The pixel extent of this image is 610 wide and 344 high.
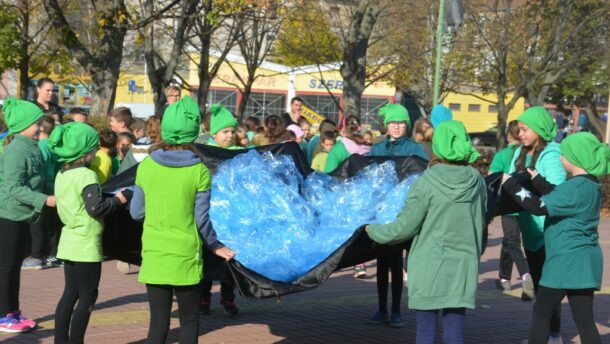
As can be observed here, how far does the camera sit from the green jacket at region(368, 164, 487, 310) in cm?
622

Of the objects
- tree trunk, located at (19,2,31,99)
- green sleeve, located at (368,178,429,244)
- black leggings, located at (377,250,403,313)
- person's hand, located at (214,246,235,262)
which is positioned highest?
tree trunk, located at (19,2,31,99)

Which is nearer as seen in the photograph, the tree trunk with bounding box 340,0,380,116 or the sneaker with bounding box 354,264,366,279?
the sneaker with bounding box 354,264,366,279

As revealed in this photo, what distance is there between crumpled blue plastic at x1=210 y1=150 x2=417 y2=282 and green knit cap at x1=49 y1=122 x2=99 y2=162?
100 cm

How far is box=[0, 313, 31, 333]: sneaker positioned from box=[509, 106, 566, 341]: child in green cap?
164 inches

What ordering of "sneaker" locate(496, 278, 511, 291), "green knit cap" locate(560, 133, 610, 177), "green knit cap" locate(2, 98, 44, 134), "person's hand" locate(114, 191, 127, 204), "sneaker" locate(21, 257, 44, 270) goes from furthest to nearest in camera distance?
"sneaker" locate(21, 257, 44, 270), "sneaker" locate(496, 278, 511, 291), "green knit cap" locate(2, 98, 44, 134), "green knit cap" locate(560, 133, 610, 177), "person's hand" locate(114, 191, 127, 204)

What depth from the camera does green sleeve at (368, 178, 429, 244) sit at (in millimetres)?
6254

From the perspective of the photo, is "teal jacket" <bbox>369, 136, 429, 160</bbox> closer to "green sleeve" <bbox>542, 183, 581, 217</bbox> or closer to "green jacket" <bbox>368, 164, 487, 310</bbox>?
"green sleeve" <bbox>542, 183, 581, 217</bbox>

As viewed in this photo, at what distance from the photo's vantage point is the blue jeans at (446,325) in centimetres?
633

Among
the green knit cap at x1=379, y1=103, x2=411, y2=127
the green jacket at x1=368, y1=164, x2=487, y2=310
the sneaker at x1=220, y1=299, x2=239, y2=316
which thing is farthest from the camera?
the sneaker at x1=220, y1=299, x2=239, y2=316

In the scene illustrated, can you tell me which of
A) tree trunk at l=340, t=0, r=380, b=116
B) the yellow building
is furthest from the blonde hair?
the yellow building

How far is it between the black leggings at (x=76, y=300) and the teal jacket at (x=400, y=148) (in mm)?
3225

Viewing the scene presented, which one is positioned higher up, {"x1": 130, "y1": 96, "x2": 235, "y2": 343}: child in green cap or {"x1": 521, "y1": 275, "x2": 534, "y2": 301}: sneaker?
{"x1": 130, "y1": 96, "x2": 235, "y2": 343}: child in green cap

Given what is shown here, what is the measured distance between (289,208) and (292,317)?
239 cm

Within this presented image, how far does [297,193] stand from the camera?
24.1 feet
